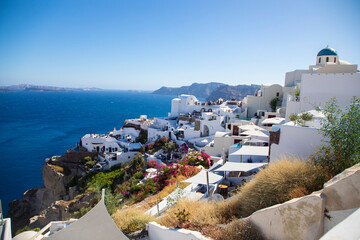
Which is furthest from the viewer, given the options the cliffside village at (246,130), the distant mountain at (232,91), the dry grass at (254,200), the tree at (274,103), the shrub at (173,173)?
the distant mountain at (232,91)

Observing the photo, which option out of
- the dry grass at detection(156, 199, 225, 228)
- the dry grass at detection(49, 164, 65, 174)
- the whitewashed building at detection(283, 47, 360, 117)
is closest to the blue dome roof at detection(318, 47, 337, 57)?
the whitewashed building at detection(283, 47, 360, 117)

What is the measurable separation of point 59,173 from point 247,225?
29.9 metres

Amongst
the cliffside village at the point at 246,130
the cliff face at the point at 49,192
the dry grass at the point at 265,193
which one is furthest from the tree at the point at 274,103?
the cliff face at the point at 49,192

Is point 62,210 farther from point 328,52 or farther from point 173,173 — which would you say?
point 328,52

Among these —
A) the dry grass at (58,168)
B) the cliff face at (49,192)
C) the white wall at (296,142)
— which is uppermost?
the white wall at (296,142)

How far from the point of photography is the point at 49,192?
27453mm

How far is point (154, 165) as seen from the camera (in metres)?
21.9

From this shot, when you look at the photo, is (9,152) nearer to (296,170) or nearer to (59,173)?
(59,173)

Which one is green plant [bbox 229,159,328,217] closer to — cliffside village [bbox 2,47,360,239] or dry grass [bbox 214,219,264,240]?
dry grass [bbox 214,219,264,240]

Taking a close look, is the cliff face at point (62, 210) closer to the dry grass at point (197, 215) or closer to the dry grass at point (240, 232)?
the dry grass at point (197, 215)

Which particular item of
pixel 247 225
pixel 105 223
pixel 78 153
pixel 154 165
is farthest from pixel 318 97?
pixel 78 153

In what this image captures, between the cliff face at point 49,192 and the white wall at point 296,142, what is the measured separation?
24.8m

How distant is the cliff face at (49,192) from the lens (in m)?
25.6

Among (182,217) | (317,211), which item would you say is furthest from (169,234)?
(317,211)
